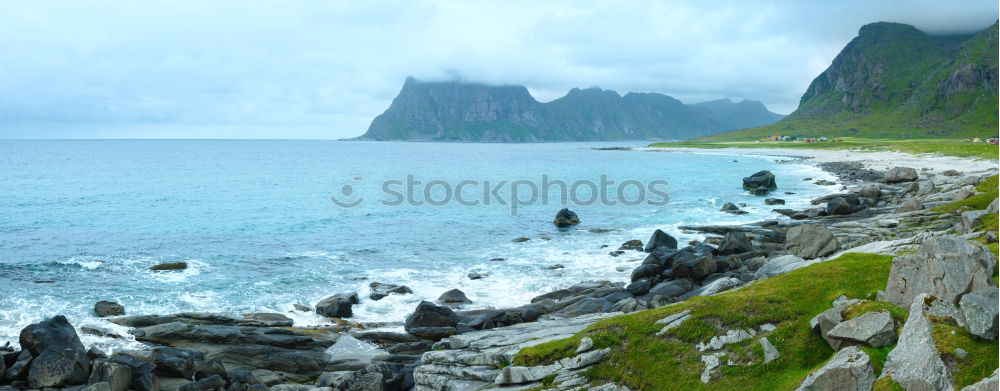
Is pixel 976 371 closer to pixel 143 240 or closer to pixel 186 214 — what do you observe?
pixel 143 240

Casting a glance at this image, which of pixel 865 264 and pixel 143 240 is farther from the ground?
pixel 865 264

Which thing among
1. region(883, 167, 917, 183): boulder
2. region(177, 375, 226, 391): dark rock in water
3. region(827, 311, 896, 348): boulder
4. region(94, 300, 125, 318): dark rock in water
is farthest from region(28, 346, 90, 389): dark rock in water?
region(883, 167, 917, 183): boulder

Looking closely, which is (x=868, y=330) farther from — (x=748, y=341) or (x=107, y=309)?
(x=107, y=309)

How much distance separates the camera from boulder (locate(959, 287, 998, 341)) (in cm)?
1602

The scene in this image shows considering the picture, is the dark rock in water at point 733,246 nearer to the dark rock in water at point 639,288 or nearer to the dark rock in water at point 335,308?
the dark rock in water at point 639,288

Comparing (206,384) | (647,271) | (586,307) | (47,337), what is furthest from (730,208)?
(47,337)

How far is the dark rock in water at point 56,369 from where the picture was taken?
23297mm

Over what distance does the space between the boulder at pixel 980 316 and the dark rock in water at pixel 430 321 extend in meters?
20.6

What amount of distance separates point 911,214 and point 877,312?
39.5m

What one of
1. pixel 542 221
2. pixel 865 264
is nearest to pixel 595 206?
pixel 542 221

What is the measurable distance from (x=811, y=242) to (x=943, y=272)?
68.2ft

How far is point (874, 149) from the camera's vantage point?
189250mm

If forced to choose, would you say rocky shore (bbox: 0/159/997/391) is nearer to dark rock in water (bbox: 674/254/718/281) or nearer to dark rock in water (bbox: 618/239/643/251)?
dark rock in water (bbox: 674/254/718/281)

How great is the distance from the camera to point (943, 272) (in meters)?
19.4
